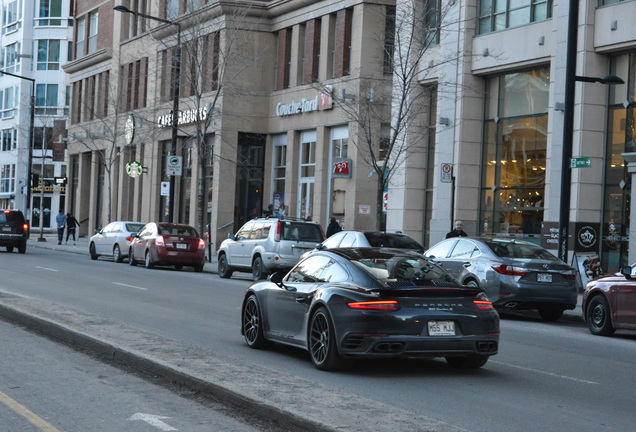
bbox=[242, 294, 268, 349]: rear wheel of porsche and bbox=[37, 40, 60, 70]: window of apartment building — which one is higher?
bbox=[37, 40, 60, 70]: window of apartment building

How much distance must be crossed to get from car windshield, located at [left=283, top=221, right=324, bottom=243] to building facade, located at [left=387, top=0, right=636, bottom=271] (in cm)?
378

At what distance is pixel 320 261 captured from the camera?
37.6 feet

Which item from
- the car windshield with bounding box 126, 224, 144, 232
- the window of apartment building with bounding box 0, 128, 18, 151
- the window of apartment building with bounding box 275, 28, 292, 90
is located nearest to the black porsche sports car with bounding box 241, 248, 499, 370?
the car windshield with bounding box 126, 224, 144, 232

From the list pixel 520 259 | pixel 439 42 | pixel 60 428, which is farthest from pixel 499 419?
pixel 439 42

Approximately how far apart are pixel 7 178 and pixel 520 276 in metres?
75.2

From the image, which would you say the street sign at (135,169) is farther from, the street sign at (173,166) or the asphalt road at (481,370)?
the asphalt road at (481,370)

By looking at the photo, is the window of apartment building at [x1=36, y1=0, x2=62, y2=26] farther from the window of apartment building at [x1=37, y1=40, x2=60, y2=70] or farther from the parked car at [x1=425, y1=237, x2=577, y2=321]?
the parked car at [x1=425, y1=237, x2=577, y2=321]

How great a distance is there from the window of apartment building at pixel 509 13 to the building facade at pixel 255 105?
3.41m

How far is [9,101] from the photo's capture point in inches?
3346

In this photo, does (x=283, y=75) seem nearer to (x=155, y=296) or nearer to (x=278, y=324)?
(x=155, y=296)

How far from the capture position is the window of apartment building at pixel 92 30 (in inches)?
2557

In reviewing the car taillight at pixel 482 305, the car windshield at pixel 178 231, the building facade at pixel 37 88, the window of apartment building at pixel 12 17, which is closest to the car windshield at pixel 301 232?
the car windshield at pixel 178 231

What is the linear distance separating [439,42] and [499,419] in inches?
1024

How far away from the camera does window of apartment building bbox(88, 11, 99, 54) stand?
213 ft
